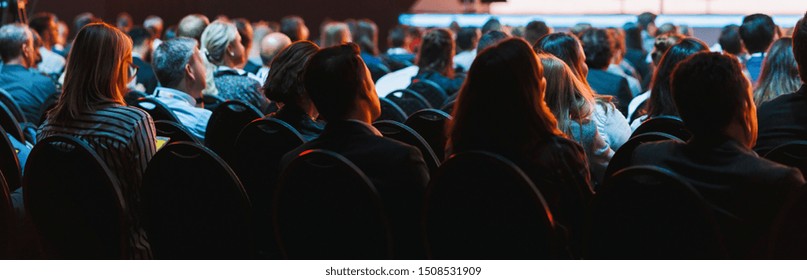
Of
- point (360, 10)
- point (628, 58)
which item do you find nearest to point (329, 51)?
point (628, 58)

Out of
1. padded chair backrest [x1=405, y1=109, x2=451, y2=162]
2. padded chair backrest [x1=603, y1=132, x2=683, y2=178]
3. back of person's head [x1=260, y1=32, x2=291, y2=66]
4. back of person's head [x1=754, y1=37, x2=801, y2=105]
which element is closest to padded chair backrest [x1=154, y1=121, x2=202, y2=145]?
padded chair backrest [x1=405, y1=109, x2=451, y2=162]

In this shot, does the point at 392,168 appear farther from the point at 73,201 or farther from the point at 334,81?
the point at 73,201

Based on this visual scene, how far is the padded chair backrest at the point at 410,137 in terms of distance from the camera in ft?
9.35

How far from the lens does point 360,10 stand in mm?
14930

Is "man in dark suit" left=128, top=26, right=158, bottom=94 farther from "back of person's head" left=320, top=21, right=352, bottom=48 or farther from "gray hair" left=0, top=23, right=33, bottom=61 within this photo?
"back of person's head" left=320, top=21, right=352, bottom=48

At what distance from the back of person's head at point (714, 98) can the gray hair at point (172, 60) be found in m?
2.42

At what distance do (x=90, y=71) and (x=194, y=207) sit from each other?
633 millimetres

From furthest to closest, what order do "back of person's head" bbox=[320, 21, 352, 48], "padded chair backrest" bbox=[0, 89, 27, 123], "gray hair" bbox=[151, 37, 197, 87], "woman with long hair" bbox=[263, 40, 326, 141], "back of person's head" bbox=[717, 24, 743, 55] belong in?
"back of person's head" bbox=[320, 21, 352, 48] < "back of person's head" bbox=[717, 24, 743, 55] < "padded chair backrest" bbox=[0, 89, 27, 123] < "gray hair" bbox=[151, 37, 197, 87] < "woman with long hair" bbox=[263, 40, 326, 141]

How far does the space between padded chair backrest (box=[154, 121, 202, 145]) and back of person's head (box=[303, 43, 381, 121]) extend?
0.74 meters

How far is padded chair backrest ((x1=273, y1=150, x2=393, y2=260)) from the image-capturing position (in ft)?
7.13

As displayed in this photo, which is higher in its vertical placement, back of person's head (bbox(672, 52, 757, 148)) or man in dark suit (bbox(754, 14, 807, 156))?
back of person's head (bbox(672, 52, 757, 148))

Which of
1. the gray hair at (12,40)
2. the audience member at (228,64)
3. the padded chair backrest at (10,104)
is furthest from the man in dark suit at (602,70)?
the gray hair at (12,40)
